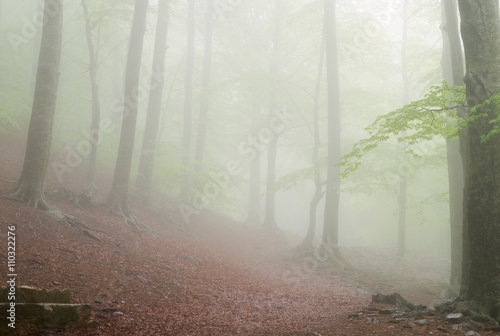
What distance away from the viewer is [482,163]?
4.76 m

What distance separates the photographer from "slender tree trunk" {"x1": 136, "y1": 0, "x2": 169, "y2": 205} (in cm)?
1395

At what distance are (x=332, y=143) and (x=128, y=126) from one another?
25.0ft

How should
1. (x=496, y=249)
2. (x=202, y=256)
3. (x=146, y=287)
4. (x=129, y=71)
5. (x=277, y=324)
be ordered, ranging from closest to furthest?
(x=496, y=249) < (x=277, y=324) < (x=146, y=287) < (x=202, y=256) < (x=129, y=71)

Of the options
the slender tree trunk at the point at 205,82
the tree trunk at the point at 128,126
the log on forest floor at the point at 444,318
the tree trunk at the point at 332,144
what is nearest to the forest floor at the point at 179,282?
the log on forest floor at the point at 444,318

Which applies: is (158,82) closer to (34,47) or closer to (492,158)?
(34,47)

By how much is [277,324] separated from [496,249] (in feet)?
11.0

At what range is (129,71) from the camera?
37.4 ft

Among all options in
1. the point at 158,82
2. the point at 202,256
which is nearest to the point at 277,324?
the point at 202,256

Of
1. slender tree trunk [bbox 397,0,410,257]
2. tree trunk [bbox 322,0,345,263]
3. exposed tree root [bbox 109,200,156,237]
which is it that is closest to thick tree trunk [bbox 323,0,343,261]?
tree trunk [bbox 322,0,345,263]

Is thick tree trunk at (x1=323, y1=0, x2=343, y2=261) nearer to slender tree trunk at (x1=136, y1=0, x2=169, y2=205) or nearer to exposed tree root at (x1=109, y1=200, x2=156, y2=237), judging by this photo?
exposed tree root at (x1=109, y1=200, x2=156, y2=237)

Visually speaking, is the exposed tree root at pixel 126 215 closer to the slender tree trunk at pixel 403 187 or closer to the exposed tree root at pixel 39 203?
the exposed tree root at pixel 39 203

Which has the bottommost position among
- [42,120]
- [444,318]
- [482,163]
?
[444,318]

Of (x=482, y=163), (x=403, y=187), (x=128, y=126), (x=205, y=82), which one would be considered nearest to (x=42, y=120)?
(x=128, y=126)

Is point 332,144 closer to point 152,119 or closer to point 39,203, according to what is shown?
point 152,119
